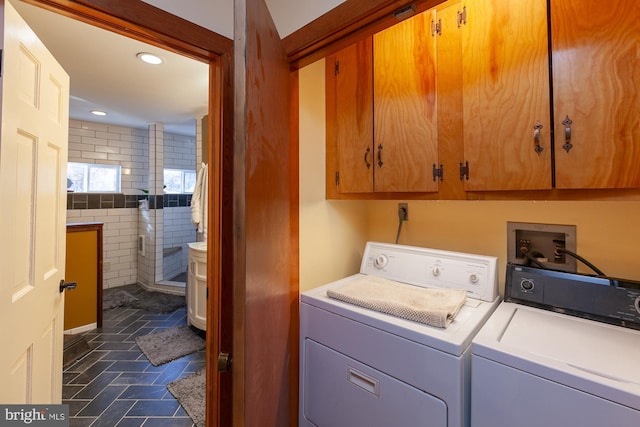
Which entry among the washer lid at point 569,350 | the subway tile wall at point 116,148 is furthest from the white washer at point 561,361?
the subway tile wall at point 116,148

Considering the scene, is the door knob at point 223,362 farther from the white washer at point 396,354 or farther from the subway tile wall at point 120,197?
the subway tile wall at point 120,197

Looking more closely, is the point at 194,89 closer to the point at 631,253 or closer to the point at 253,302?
the point at 253,302

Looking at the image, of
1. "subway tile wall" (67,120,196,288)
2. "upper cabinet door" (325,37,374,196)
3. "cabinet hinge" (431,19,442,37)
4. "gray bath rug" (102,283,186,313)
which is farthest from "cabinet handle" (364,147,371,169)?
"subway tile wall" (67,120,196,288)

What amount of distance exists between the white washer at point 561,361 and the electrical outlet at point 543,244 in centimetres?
16

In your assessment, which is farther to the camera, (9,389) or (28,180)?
(28,180)

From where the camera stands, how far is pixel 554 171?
2.99 feet

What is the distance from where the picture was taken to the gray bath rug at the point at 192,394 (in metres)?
1.83

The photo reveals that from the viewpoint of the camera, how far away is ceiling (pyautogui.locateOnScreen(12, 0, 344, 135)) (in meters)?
1.15

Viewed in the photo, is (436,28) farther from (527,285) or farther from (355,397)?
(355,397)

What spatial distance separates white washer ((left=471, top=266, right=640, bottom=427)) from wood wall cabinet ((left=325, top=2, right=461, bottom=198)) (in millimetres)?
580

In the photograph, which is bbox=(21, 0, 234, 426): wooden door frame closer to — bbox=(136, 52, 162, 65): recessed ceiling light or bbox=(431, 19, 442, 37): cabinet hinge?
bbox=(431, 19, 442, 37): cabinet hinge

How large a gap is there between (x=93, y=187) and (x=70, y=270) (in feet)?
6.62

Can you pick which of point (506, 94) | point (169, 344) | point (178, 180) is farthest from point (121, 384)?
point (178, 180)

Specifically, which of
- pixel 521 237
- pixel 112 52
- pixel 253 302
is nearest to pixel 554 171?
pixel 521 237
